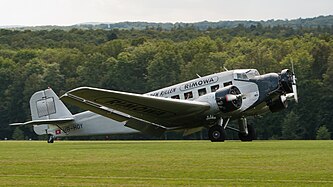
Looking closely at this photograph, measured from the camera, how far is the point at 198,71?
10931cm

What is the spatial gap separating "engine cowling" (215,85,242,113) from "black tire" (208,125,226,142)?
870mm

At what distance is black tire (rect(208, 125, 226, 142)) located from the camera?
138ft

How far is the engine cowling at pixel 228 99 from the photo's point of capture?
4138cm

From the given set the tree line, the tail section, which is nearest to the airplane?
the tail section

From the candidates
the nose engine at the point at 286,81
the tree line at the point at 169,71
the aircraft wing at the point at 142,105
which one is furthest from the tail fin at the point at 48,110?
the tree line at the point at 169,71

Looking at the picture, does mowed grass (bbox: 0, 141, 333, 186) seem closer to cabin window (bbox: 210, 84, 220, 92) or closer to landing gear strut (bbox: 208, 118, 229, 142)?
landing gear strut (bbox: 208, 118, 229, 142)

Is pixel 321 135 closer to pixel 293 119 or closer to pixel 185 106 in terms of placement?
pixel 293 119

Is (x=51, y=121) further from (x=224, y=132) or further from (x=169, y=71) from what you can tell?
(x=169, y=71)

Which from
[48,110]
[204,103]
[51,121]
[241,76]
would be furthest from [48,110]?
[241,76]

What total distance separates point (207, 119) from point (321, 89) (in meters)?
55.7

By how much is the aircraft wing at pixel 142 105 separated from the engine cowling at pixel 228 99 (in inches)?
24.8

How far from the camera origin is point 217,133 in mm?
42250

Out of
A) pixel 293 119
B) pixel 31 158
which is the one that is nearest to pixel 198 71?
pixel 293 119

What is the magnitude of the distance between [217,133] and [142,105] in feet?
11.3
